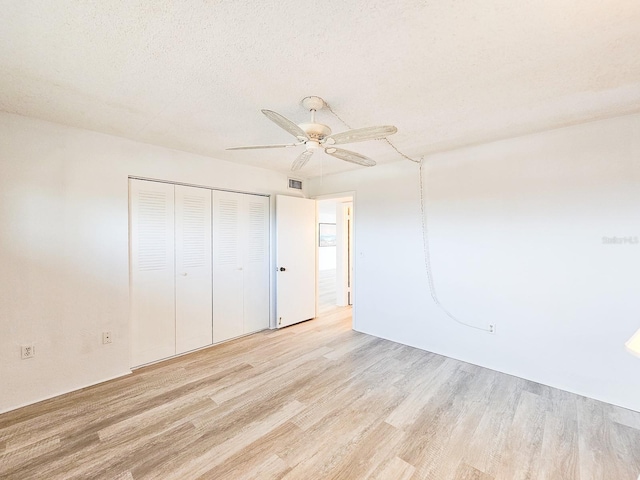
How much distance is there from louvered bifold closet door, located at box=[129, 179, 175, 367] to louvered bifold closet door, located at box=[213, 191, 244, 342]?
0.54 m

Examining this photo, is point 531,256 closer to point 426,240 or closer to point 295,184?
point 426,240

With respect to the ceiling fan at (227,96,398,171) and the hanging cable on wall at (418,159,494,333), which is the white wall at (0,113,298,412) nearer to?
the ceiling fan at (227,96,398,171)

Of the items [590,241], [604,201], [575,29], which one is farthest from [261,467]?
[604,201]

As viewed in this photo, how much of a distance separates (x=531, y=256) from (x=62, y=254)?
438 centimetres

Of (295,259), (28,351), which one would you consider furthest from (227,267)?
(28,351)

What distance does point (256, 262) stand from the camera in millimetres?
4059

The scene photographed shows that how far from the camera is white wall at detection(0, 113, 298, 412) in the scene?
226 cm

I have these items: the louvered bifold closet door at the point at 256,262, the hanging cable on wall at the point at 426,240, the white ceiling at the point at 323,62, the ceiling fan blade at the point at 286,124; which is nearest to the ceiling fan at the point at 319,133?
the ceiling fan blade at the point at 286,124

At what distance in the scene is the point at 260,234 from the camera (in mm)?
4102

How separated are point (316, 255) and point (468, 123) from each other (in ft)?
9.41

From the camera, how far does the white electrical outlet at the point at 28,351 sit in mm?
2303

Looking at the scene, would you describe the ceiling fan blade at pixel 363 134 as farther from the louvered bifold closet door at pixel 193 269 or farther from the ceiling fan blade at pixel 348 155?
the louvered bifold closet door at pixel 193 269

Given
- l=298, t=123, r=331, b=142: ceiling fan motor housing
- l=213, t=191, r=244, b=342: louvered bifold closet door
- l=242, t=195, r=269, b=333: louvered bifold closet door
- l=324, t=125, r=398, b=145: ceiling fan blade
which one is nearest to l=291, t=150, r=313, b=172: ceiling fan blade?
l=298, t=123, r=331, b=142: ceiling fan motor housing

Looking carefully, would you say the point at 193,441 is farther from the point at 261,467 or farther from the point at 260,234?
the point at 260,234
